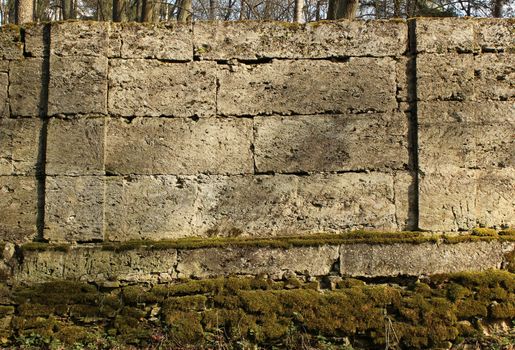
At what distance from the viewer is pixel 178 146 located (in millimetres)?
5582

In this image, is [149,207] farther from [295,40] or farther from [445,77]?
[445,77]

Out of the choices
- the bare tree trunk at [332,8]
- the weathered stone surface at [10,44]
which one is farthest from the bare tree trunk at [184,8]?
the weathered stone surface at [10,44]

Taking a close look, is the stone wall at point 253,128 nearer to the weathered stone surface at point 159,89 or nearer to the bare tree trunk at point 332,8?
the weathered stone surface at point 159,89

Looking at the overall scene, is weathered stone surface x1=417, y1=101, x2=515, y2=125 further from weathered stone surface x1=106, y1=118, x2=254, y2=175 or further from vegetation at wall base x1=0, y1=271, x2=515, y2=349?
weathered stone surface x1=106, y1=118, x2=254, y2=175

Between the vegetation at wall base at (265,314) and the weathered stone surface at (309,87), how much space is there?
5.30 ft

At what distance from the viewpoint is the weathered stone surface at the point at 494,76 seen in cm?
561

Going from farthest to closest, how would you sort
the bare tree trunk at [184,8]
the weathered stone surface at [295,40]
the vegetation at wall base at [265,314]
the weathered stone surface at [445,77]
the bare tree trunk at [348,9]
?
the bare tree trunk at [184,8]
the bare tree trunk at [348,9]
the weathered stone surface at [295,40]
the weathered stone surface at [445,77]
the vegetation at wall base at [265,314]

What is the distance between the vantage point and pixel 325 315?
16.9 ft

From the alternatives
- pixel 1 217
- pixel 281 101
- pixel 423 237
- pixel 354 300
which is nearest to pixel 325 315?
pixel 354 300

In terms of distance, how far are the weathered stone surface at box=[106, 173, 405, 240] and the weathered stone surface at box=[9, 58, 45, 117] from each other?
3.37 ft

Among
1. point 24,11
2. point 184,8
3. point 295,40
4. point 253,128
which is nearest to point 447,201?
point 253,128

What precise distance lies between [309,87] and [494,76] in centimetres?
178

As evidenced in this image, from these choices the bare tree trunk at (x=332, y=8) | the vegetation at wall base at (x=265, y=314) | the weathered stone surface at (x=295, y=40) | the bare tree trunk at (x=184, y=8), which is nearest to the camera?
the vegetation at wall base at (x=265, y=314)

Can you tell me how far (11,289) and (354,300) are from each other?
3.11 meters
